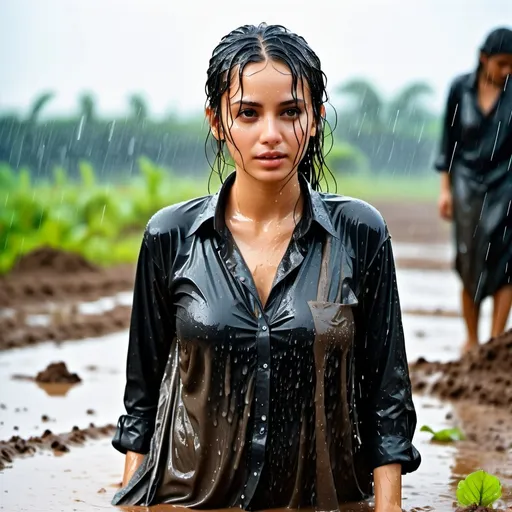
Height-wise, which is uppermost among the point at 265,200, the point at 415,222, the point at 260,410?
the point at 265,200

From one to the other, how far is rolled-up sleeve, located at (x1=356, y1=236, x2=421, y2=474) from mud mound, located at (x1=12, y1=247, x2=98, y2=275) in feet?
27.5

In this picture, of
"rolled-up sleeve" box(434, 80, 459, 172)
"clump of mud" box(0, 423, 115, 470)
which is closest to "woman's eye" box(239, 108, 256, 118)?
"clump of mud" box(0, 423, 115, 470)

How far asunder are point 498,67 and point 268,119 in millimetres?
4825

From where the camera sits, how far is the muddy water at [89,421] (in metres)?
4.20

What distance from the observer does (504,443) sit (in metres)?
5.20

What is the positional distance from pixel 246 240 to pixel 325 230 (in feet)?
0.82

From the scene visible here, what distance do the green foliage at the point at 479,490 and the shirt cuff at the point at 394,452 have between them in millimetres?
296

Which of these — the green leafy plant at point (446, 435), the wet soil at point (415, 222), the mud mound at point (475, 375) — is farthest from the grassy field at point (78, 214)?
the green leafy plant at point (446, 435)

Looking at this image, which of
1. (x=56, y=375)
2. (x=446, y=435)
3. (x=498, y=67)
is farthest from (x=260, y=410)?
(x=498, y=67)

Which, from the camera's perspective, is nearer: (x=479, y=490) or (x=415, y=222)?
(x=479, y=490)

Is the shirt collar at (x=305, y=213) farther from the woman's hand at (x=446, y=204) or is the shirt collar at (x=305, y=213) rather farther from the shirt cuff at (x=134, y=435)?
the woman's hand at (x=446, y=204)

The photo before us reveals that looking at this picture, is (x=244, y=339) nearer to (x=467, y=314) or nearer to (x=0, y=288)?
(x=467, y=314)

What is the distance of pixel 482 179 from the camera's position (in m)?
8.42

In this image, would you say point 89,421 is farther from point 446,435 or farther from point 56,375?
point 446,435
